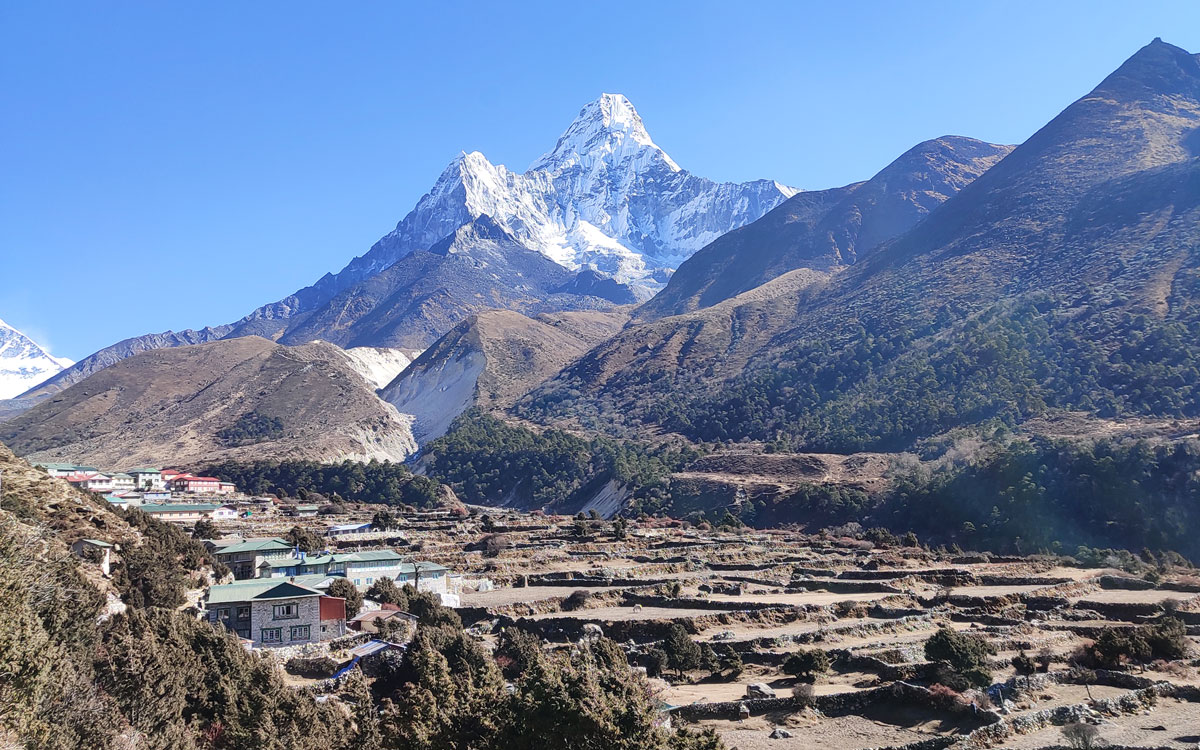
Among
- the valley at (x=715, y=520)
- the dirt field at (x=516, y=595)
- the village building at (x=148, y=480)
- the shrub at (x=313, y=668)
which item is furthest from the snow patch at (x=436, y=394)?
the shrub at (x=313, y=668)

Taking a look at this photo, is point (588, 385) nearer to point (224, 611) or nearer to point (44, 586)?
point (224, 611)

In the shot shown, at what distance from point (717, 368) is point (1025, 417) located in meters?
54.9

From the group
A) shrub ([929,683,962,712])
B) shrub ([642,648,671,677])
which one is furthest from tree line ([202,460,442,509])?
shrub ([929,683,962,712])

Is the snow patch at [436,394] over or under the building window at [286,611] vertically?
over

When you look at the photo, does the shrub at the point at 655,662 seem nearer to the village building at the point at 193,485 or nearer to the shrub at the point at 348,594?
the shrub at the point at 348,594

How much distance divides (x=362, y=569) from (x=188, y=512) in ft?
82.2

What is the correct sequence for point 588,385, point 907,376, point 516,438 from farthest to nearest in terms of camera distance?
point 588,385
point 516,438
point 907,376

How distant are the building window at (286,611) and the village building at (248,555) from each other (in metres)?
11.3

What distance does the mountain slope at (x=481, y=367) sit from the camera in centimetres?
14900

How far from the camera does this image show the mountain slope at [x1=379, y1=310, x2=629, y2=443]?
149 m

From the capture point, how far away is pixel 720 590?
133 feet

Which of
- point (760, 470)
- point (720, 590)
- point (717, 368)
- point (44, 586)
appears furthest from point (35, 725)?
point (717, 368)

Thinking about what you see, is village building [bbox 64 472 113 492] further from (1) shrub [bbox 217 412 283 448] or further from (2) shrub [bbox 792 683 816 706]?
(2) shrub [bbox 792 683 816 706]

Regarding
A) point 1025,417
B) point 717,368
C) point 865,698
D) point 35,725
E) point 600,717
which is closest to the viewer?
point 600,717
